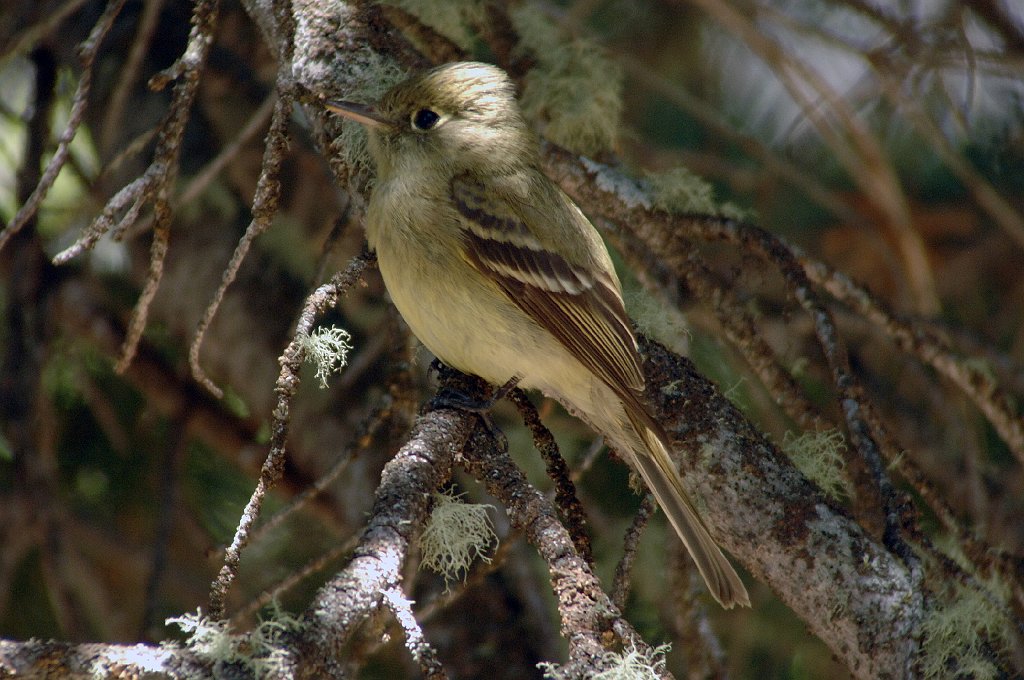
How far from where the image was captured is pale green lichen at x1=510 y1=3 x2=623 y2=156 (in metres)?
3.48

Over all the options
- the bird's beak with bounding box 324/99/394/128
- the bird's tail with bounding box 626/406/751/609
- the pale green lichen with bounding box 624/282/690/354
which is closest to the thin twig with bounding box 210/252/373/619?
the bird's beak with bounding box 324/99/394/128

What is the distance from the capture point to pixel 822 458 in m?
2.88

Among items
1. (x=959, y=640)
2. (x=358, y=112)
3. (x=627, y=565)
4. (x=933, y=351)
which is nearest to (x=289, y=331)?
(x=358, y=112)

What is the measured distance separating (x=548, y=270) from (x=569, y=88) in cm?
88

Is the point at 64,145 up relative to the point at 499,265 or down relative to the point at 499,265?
up

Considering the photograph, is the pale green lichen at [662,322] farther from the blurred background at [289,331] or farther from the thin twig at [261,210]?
the thin twig at [261,210]

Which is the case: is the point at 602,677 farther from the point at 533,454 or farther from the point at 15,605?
the point at 15,605

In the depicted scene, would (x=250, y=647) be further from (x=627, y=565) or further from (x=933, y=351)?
(x=933, y=351)

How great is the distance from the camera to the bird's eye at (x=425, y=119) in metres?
3.11

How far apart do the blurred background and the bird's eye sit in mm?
511

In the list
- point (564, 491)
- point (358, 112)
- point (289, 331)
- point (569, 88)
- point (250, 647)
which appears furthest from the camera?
point (289, 331)

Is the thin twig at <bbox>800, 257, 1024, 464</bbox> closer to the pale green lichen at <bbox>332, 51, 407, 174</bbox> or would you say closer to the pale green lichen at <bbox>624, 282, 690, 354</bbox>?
the pale green lichen at <bbox>624, 282, 690, 354</bbox>

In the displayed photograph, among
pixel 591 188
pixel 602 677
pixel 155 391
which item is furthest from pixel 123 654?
pixel 155 391

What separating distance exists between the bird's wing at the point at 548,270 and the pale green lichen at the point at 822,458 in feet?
1.91
